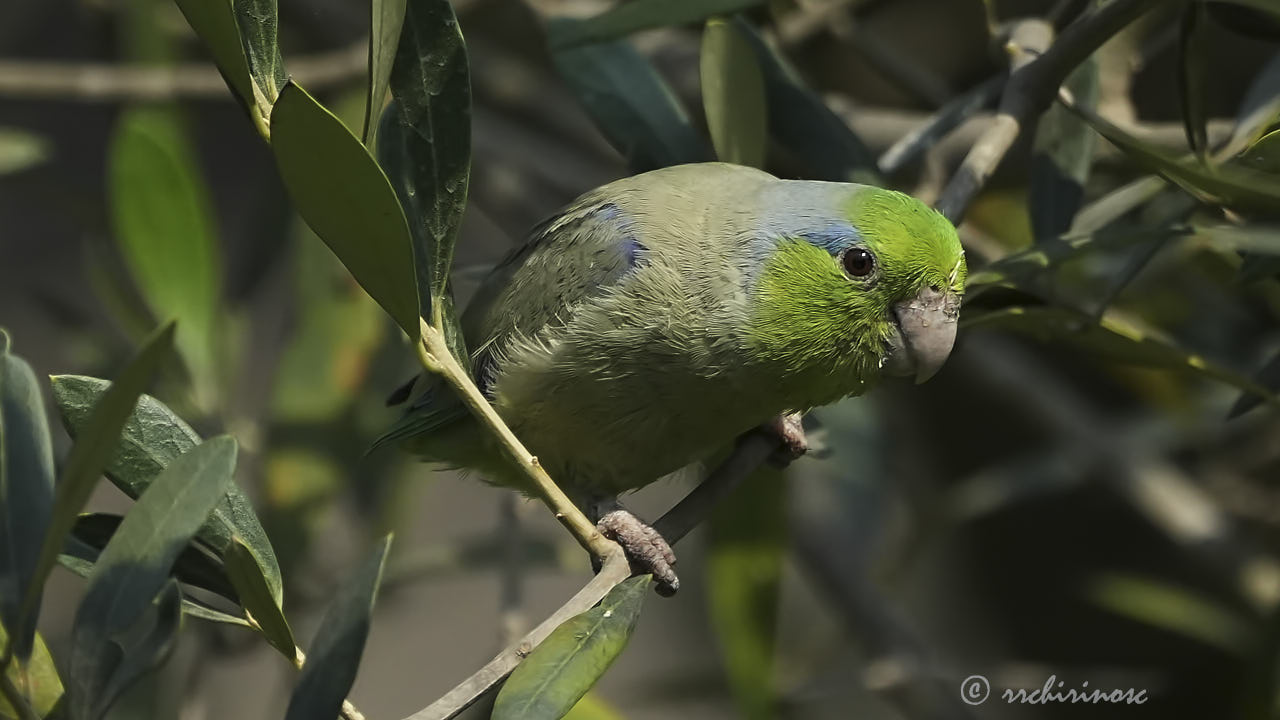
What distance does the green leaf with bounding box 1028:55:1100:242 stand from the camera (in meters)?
1.97

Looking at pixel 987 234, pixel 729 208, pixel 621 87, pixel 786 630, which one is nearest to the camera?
pixel 729 208

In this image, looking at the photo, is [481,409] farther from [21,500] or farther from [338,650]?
[21,500]

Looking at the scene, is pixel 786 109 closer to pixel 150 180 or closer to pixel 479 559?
pixel 150 180

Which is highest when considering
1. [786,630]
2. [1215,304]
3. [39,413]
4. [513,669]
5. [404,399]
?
[39,413]

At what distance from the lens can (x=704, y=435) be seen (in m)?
1.95

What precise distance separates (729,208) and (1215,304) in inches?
71.0

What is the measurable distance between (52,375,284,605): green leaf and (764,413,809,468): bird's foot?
38.8 inches

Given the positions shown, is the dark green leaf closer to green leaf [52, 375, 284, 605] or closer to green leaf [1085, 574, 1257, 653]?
green leaf [52, 375, 284, 605]

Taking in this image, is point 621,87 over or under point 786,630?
over

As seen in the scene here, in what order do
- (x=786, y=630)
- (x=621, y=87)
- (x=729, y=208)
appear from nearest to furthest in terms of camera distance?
1. (x=729, y=208)
2. (x=621, y=87)
3. (x=786, y=630)

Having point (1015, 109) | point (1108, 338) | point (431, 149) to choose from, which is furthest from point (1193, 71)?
point (431, 149)

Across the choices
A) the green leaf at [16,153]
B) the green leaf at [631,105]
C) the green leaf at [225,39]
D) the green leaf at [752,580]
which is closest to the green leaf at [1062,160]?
the green leaf at [631,105]

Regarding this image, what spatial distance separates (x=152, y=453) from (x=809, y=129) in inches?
46.8

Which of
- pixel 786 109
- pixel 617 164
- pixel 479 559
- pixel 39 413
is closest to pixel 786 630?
pixel 479 559
